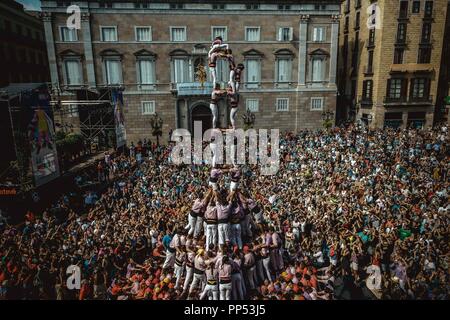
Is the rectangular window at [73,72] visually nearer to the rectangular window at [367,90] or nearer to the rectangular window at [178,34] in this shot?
the rectangular window at [178,34]

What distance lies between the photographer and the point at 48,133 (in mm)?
16703

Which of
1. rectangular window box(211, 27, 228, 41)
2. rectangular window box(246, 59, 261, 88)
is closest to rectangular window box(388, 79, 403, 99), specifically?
rectangular window box(246, 59, 261, 88)

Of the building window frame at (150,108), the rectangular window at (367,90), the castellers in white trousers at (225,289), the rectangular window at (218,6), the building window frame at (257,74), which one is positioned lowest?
the castellers in white trousers at (225,289)

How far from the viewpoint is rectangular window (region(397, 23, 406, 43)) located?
107 feet

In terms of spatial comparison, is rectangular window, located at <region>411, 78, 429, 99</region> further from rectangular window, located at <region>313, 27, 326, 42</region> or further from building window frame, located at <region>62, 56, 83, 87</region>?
building window frame, located at <region>62, 56, 83, 87</region>

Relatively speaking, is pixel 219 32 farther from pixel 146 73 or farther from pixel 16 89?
pixel 16 89

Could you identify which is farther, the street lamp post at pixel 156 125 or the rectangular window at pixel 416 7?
the rectangular window at pixel 416 7

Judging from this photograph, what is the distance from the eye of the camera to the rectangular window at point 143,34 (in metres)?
32.0

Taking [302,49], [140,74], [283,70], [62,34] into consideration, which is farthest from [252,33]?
[62,34]

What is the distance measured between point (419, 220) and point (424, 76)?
89.3ft

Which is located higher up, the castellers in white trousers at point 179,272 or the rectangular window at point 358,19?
the rectangular window at point 358,19

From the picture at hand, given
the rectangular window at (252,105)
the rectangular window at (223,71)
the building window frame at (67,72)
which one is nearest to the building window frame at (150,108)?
the building window frame at (67,72)

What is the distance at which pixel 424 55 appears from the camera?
33500 millimetres

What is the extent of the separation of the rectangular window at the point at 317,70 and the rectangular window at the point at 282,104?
3868mm
